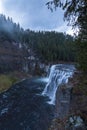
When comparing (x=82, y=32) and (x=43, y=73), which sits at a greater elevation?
(x=82, y=32)

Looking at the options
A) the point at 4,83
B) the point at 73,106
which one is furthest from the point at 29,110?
the point at 4,83

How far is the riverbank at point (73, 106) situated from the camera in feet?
35.5

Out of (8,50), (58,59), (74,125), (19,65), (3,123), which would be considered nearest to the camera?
(74,125)

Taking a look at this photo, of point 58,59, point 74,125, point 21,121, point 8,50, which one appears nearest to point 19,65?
point 8,50

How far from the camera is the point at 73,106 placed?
640 inches

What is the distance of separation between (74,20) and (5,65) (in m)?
79.5

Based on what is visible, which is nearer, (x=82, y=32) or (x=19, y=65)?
(x=82, y=32)

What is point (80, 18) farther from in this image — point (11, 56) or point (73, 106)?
point (11, 56)

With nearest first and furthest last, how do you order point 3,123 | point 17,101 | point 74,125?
point 74,125 < point 3,123 < point 17,101

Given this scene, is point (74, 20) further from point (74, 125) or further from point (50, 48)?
point (50, 48)

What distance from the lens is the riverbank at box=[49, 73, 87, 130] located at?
10813 millimetres

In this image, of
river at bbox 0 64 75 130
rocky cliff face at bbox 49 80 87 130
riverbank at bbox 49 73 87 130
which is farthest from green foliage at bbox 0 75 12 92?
riverbank at bbox 49 73 87 130

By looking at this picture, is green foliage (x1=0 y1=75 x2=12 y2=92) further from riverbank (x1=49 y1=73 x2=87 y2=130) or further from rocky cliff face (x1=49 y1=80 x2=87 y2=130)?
riverbank (x1=49 y1=73 x2=87 y2=130)

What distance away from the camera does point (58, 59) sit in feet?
373
